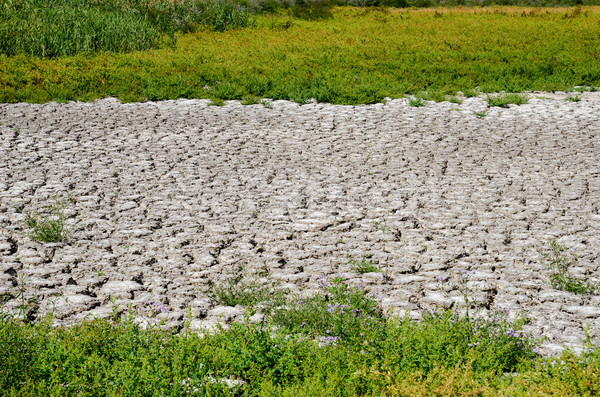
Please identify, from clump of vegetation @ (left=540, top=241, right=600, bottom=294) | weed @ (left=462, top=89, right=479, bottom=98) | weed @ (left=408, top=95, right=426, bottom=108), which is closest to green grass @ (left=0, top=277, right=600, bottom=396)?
clump of vegetation @ (left=540, top=241, right=600, bottom=294)

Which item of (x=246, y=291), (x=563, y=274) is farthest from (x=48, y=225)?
(x=563, y=274)

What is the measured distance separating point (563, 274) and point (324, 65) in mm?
12418

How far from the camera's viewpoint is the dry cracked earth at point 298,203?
17.4 feet

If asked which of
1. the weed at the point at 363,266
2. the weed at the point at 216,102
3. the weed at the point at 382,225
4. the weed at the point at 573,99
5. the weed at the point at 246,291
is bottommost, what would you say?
the weed at the point at 216,102

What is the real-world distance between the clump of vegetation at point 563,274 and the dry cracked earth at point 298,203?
0.28 feet

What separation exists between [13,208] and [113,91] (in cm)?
683

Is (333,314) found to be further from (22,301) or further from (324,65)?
(324,65)

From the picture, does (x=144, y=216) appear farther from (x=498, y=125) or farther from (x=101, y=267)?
(x=498, y=125)

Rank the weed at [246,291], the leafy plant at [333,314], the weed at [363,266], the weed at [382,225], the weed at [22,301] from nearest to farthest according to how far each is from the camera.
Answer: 1. the leafy plant at [333,314]
2. the weed at [22,301]
3. the weed at [246,291]
4. the weed at [363,266]
5. the weed at [382,225]

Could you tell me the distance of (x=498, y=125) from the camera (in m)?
11.2

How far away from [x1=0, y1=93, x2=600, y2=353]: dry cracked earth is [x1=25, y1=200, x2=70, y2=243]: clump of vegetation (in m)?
0.10

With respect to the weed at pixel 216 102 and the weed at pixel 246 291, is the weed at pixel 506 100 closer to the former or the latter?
the weed at pixel 216 102

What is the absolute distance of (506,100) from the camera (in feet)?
41.6

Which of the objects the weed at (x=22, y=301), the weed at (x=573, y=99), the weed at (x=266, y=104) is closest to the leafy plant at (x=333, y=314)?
the weed at (x=22, y=301)
